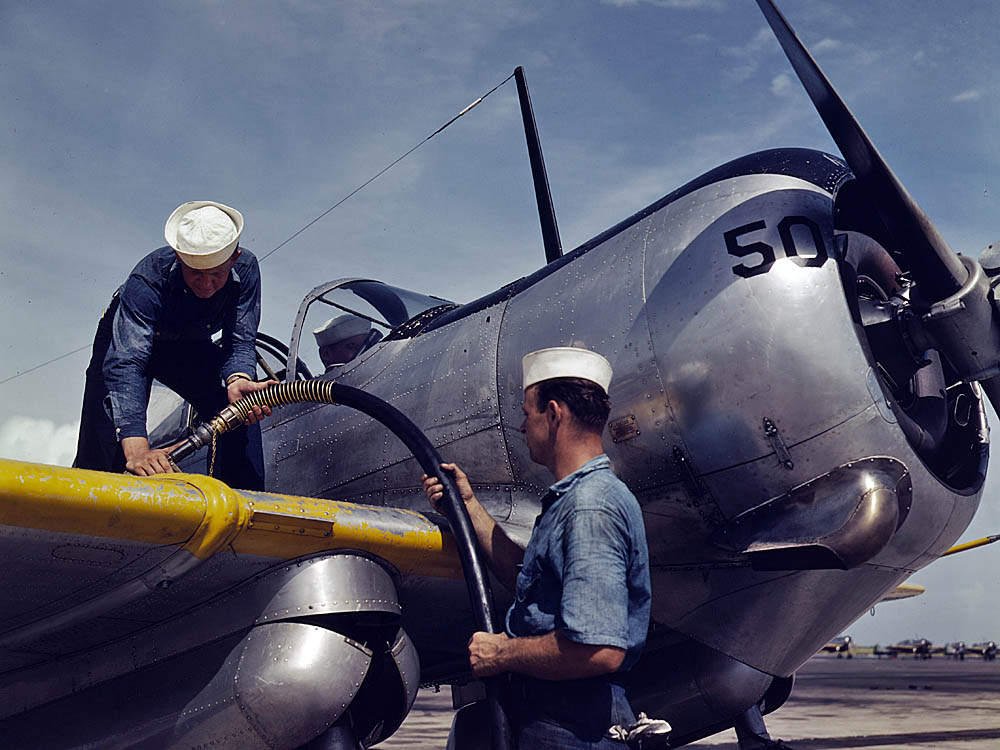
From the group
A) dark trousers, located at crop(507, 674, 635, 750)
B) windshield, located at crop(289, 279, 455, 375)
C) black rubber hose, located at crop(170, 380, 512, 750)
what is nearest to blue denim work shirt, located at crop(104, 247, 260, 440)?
black rubber hose, located at crop(170, 380, 512, 750)

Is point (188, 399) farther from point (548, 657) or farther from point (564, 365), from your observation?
point (548, 657)

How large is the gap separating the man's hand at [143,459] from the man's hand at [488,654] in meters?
1.69

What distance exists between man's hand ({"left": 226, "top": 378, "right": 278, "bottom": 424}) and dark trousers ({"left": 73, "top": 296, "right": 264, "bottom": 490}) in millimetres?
375

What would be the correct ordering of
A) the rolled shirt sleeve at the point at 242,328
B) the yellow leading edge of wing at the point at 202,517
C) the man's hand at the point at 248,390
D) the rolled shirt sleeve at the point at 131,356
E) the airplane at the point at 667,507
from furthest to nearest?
the rolled shirt sleeve at the point at 242,328 < the man's hand at the point at 248,390 < the rolled shirt sleeve at the point at 131,356 < the airplane at the point at 667,507 < the yellow leading edge of wing at the point at 202,517

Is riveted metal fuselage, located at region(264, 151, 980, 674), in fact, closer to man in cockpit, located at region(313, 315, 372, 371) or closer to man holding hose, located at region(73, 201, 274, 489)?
man holding hose, located at region(73, 201, 274, 489)

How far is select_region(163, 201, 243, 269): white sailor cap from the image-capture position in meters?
3.75

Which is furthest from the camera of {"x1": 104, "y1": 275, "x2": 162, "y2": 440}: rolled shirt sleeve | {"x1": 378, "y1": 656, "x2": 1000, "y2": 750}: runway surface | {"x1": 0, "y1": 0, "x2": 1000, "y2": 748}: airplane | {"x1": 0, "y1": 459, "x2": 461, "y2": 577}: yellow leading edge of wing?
{"x1": 378, "y1": 656, "x2": 1000, "y2": 750}: runway surface

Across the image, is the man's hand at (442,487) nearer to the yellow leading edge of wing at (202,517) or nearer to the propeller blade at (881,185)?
the yellow leading edge of wing at (202,517)

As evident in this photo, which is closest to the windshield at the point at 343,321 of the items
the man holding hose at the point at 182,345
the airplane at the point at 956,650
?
the man holding hose at the point at 182,345

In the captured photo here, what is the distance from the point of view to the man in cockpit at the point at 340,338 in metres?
5.27

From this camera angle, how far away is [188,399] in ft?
14.6

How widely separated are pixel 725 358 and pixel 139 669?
237 cm

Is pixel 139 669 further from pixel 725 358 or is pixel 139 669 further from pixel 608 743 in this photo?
pixel 725 358

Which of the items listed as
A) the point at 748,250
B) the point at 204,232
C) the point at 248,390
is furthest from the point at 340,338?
the point at 748,250
